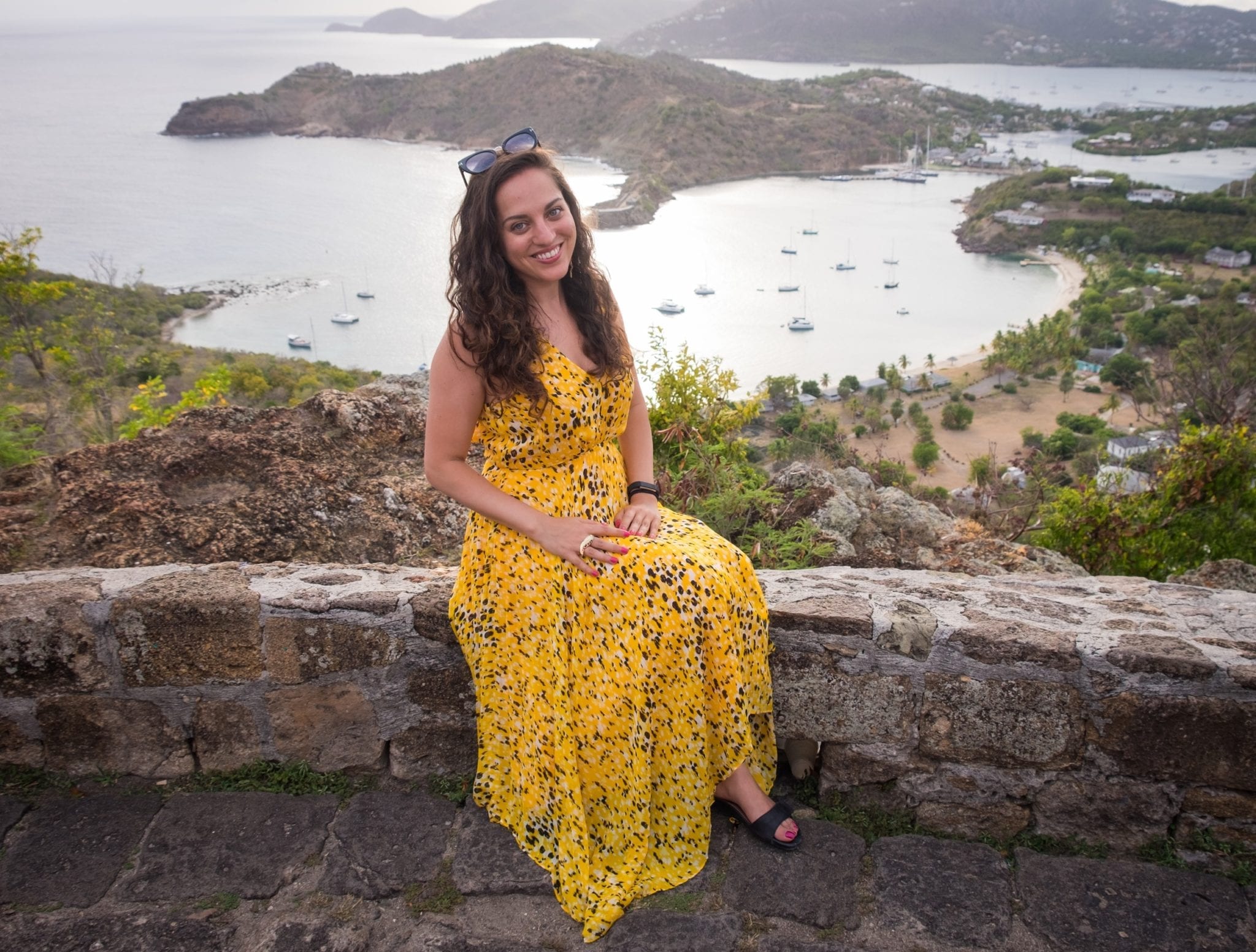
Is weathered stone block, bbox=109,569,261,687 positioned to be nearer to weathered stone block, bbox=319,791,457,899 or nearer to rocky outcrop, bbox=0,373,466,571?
weathered stone block, bbox=319,791,457,899

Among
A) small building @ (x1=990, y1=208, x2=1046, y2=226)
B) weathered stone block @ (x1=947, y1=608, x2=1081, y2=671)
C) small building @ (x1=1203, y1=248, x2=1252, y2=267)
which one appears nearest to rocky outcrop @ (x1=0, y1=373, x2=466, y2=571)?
weathered stone block @ (x1=947, y1=608, x2=1081, y2=671)

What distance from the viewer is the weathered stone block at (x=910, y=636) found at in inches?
59.9

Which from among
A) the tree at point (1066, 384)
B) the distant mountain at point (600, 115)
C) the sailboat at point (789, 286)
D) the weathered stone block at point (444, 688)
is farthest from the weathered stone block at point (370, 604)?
the distant mountain at point (600, 115)

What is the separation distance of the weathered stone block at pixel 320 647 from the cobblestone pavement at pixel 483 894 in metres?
0.27

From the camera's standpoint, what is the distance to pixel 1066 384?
103 ft

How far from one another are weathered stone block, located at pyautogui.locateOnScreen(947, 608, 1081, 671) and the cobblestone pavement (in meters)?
0.35

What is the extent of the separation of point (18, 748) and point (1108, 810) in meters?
2.07

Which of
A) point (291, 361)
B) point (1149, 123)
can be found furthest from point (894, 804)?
point (1149, 123)

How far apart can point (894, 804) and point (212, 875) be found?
1.23m

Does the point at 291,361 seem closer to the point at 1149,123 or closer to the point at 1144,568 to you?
the point at 1144,568

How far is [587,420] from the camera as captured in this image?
1.69 meters

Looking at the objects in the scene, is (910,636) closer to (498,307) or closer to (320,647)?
(498,307)

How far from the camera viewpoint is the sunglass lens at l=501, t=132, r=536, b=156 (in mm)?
1694

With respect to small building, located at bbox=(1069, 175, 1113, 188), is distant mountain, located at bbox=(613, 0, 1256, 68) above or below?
above
